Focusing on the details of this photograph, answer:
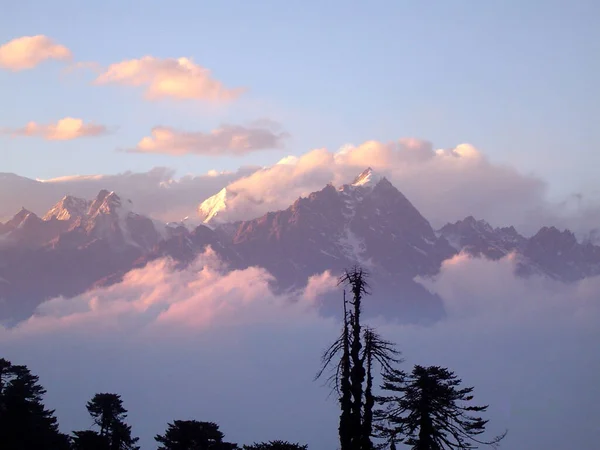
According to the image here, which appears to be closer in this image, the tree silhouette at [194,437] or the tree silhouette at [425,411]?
the tree silhouette at [425,411]

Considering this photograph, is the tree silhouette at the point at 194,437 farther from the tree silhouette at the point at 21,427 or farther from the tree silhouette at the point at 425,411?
the tree silhouette at the point at 425,411

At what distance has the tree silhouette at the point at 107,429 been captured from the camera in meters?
108

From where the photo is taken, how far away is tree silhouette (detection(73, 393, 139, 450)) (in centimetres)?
10819

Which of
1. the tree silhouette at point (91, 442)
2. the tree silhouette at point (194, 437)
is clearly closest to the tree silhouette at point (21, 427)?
the tree silhouette at point (91, 442)

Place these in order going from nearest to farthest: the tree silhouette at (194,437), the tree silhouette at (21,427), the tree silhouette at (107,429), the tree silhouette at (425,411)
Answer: the tree silhouette at (425,411) < the tree silhouette at (21,427) < the tree silhouette at (194,437) < the tree silhouette at (107,429)

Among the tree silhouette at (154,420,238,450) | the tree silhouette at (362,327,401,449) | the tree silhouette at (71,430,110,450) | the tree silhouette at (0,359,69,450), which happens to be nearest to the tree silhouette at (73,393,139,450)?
the tree silhouette at (71,430,110,450)

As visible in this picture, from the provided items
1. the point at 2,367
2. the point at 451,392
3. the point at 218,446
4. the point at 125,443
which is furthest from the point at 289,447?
the point at 2,367

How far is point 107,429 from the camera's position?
386ft

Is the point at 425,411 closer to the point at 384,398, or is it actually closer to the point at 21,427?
the point at 384,398

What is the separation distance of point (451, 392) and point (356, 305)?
12835 mm

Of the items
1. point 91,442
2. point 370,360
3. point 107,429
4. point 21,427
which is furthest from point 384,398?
point 107,429

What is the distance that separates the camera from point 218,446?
102 metres

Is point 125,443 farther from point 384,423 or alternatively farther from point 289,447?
point 384,423

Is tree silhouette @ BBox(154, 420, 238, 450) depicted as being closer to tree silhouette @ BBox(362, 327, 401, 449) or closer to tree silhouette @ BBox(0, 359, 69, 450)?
tree silhouette @ BBox(0, 359, 69, 450)
